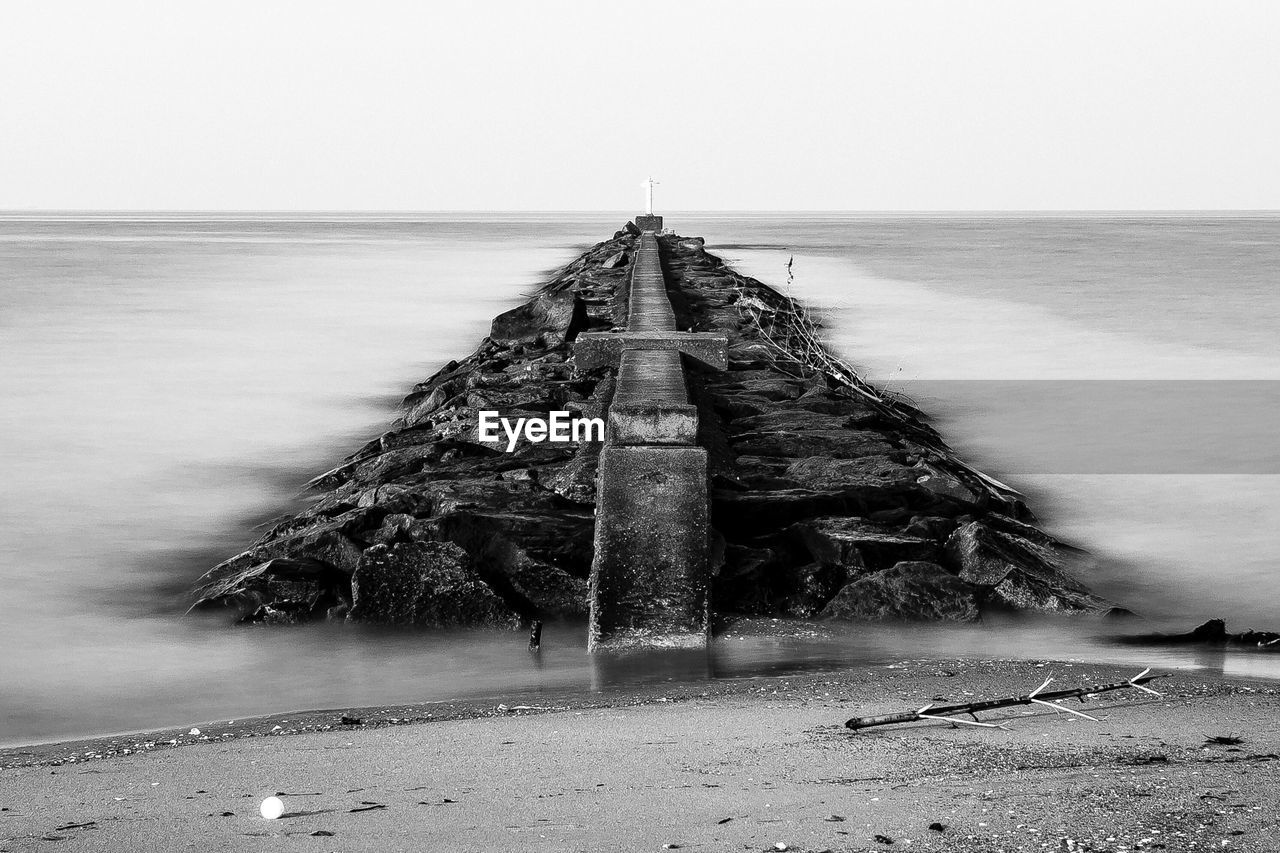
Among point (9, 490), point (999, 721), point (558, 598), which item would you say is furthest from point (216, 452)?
point (999, 721)

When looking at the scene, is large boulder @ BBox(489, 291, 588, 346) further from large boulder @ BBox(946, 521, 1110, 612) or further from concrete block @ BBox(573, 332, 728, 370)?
large boulder @ BBox(946, 521, 1110, 612)

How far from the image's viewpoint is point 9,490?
26.4ft

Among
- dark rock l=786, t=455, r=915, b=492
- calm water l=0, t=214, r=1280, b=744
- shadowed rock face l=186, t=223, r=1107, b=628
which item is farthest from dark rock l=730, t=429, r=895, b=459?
calm water l=0, t=214, r=1280, b=744

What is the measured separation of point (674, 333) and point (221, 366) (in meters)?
7.78

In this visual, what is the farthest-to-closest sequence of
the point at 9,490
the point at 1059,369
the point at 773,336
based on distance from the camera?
the point at 1059,369 → the point at 773,336 → the point at 9,490

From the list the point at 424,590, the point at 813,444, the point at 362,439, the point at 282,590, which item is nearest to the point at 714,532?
the point at 424,590

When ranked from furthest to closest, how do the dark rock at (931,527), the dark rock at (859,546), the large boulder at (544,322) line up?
the large boulder at (544,322) → the dark rock at (931,527) → the dark rock at (859,546)

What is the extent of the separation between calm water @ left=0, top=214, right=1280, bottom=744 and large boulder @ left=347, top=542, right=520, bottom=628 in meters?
0.11

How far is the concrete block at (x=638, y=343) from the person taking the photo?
8359mm

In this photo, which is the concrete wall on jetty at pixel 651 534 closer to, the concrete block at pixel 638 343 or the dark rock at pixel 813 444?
the dark rock at pixel 813 444

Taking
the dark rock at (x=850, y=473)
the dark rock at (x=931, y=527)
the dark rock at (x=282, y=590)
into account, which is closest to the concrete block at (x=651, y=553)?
the dark rock at (x=282, y=590)

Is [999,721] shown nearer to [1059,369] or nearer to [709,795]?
[709,795]

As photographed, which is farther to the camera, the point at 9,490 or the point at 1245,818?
the point at 9,490

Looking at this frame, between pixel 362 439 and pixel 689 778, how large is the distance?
7425 millimetres
